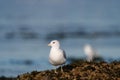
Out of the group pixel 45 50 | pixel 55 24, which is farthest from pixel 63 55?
pixel 55 24

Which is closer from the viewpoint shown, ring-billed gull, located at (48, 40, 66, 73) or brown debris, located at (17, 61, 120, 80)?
brown debris, located at (17, 61, 120, 80)

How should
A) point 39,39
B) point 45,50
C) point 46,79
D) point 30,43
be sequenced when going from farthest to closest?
point 39,39
point 30,43
point 45,50
point 46,79

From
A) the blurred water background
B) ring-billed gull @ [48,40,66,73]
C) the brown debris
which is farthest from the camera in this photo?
the blurred water background

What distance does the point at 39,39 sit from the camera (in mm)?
38094

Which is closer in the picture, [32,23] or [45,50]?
[45,50]

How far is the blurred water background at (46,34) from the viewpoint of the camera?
27.6 m

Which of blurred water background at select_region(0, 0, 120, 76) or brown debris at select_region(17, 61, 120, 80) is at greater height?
blurred water background at select_region(0, 0, 120, 76)

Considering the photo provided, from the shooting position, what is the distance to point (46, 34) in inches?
1602

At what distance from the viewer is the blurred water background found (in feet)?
90.7

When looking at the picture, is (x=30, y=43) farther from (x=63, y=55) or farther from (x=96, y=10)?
(x=96, y=10)

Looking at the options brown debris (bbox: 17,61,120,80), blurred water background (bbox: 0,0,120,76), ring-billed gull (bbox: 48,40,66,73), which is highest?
blurred water background (bbox: 0,0,120,76)

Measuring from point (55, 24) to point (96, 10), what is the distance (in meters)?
13.6

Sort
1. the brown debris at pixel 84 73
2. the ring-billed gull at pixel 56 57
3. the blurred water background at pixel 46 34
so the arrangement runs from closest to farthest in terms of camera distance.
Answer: the brown debris at pixel 84 73, the ring-billed gull at pixel 56 57, the blurred water background at pixel 46 34

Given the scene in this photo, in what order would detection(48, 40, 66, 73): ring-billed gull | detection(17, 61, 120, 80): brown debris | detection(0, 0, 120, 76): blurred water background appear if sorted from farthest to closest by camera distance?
detection(0, 0, 120, 76): blurred water background, detection(48, 40, 66, 73): ring-billed gull, detection(17, 61, 120, 80): brown debris
